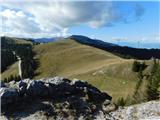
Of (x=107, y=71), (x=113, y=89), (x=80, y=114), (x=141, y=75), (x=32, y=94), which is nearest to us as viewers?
(x=80, y=114)

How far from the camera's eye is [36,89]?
36.0 meters

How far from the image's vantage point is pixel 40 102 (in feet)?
115

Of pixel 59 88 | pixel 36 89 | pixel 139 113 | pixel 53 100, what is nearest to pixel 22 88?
pixel 36 89

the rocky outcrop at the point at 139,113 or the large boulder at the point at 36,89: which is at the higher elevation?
the large boulder at the point at 36,89

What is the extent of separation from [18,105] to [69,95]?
576cm

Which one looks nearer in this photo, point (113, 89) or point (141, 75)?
point (113, 89)

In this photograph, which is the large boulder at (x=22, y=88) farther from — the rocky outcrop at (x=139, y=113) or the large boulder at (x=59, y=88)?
the rocky outcrop at (x=139, y=113)

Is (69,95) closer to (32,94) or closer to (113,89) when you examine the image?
(32,94)

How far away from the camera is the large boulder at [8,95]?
33.6 meters

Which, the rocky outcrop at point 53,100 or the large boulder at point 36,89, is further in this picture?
the large boulder at point 36,89

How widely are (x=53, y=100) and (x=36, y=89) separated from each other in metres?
2.15

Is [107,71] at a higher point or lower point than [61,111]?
lower

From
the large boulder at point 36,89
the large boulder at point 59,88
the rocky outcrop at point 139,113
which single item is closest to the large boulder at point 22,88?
the large boulder at point 36,89

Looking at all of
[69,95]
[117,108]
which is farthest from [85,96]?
[117,108]
